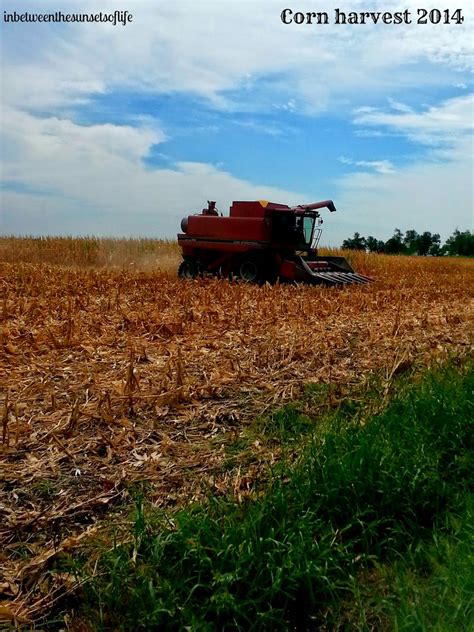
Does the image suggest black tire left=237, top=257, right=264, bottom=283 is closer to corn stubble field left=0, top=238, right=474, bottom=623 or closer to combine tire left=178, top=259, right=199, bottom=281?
combine tire left=178, top=259, right=199, bottom=281

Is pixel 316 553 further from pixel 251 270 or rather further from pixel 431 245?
pixel 431 245

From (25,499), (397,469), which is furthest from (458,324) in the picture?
(25,499)

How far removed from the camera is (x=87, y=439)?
3.61 m

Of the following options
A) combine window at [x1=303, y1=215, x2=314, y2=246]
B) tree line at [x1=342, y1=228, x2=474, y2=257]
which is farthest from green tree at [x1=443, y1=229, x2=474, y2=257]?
combine window at [x1=303, y1=215, x2=314, y2=246]

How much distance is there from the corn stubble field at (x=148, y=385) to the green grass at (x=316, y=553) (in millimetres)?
230

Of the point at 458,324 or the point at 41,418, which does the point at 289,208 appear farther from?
the point at 41,418

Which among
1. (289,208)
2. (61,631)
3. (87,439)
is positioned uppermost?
(289,208)

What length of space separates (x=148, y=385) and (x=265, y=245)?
8.90 metres

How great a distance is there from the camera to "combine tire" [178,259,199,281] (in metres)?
14.5

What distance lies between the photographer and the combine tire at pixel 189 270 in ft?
47.7

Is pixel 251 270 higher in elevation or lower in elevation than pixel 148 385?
higher

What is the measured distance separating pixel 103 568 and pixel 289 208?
1195cm

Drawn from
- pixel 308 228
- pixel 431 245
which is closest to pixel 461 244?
pixel 431 245

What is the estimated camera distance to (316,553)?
2.62 metres
